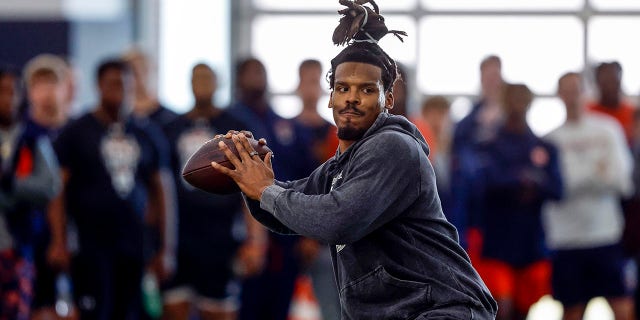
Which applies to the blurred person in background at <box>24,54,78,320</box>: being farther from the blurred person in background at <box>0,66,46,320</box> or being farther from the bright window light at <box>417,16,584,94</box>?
the bright window light at <box>417,16,584,94</box>

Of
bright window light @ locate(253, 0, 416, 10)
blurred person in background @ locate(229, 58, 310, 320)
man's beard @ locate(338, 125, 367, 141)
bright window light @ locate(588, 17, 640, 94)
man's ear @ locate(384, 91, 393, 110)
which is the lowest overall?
blurred person in background @ locate(229, 58, 310, 320)

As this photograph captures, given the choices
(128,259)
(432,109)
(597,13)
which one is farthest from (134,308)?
(597,13)

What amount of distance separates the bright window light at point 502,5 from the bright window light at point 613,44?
1.03 feet

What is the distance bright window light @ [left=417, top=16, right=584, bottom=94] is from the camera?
15.2 meters

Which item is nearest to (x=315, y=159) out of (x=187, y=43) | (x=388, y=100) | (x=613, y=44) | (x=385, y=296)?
(x=388, y=100)

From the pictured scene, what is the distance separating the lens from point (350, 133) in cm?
464

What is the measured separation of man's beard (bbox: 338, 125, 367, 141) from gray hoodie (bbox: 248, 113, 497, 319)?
2cm

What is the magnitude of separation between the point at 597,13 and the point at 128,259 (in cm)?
824

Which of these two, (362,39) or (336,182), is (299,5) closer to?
(362,39)

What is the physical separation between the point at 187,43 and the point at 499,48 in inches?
131

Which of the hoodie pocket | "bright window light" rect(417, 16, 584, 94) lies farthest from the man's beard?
"bright window light" rect(417, 16, 584, 94)

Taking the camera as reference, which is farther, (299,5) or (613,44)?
(299,5)

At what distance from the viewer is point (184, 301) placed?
8805mm

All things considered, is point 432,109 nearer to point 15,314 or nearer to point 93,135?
point 93,135
